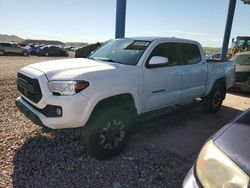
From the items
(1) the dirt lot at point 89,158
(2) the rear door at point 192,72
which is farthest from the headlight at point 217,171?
(2) the rear door at point 192,72

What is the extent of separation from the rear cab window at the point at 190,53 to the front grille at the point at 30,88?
3.03 m

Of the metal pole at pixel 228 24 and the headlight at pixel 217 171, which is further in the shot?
the metal pole at pixel 228 24

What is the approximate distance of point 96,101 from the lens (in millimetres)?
3600

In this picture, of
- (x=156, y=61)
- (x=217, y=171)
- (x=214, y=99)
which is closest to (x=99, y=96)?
(x=156, y=61)

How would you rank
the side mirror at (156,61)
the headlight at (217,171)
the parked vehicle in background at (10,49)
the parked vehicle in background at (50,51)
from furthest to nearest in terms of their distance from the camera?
the parked vehicle in background at (50,51)
the parked vehicle in background at (10,49)
the side mirror at (156,61)
the headlight at (217,171)

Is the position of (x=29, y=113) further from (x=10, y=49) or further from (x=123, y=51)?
(x=10, y=49)

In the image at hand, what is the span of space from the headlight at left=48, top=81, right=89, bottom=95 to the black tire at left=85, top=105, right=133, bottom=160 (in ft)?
1.42

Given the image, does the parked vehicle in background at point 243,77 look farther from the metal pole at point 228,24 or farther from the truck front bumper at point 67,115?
the truck front bumper at point 67,115

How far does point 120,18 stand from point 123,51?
13.2 feet

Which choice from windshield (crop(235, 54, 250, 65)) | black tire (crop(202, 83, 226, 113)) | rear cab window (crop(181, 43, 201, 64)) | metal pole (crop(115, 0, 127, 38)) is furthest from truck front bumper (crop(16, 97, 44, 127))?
windshield (crop(235, 54, 250, 65))

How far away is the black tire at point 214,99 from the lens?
6564 mm

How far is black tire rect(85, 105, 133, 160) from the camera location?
12.1ft

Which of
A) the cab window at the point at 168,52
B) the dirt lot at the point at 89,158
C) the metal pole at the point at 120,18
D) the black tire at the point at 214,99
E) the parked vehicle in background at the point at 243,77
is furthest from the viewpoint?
the parked vehicle in background at the point at 243,77

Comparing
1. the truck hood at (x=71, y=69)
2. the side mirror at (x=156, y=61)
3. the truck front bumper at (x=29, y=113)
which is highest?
the side mirror at (x=156, y=61)
